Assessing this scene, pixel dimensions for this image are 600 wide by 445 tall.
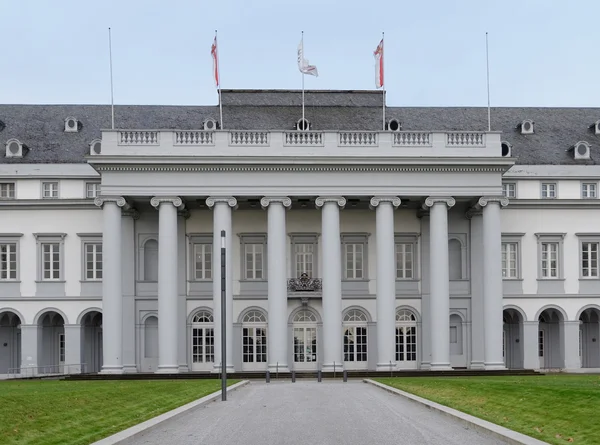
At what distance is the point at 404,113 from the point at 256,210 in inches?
529

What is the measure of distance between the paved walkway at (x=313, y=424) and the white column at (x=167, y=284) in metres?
22.7

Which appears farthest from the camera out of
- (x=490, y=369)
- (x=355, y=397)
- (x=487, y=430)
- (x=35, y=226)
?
(x=35, y=226)

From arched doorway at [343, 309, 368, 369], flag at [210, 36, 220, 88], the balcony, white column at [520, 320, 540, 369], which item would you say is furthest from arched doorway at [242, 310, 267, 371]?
white column at [520, 320, 540, 369]

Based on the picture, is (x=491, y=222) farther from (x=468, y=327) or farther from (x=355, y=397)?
(x=355, y=397)

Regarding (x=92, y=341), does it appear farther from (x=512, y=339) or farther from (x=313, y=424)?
(x=313, y=424)

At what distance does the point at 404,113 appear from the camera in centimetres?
7038

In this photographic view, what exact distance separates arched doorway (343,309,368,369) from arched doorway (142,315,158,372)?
11.1 metres

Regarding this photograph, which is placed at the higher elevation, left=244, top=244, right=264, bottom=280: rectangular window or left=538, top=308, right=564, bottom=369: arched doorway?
left=244, top=244, right=264, bottom=280: rectangular window

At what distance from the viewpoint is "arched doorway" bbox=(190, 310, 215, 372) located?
62344 millimetres

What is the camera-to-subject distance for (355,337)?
208 ft

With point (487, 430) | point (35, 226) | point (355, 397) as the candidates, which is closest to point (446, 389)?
point (355, 397)

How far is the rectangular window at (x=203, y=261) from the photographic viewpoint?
63.2 m

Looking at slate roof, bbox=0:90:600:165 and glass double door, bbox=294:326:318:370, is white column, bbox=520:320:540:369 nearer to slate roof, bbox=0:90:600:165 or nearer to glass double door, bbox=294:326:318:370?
slate roof, bbox=0:90:600:165

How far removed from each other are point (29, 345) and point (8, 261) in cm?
513
